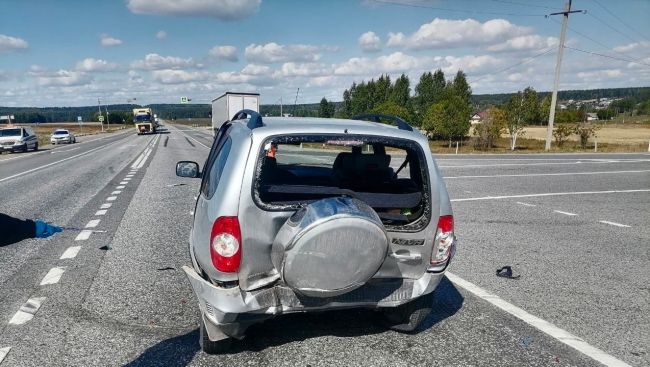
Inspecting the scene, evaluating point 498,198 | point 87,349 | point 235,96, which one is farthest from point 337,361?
point 235,96

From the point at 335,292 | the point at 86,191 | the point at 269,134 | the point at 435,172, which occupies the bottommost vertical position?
the point at 86,191

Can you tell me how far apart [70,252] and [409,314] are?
470cm

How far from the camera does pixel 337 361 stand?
10.8ft

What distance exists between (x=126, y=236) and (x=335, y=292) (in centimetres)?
508

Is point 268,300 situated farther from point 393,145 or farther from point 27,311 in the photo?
point 27,311

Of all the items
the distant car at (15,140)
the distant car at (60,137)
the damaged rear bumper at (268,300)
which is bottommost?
the distant car at (60,137)

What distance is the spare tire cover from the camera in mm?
2762

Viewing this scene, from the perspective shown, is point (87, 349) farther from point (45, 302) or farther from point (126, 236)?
point (126, 236)

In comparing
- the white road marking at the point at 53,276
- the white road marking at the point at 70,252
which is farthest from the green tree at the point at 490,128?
the white road marking at the point at 53,276

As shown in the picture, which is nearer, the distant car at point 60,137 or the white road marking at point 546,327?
the white road marking at point 546,327

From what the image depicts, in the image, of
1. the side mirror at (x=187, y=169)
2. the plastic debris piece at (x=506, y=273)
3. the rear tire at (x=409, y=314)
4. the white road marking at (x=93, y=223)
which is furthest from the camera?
the white road marking at (x=93, y=223)

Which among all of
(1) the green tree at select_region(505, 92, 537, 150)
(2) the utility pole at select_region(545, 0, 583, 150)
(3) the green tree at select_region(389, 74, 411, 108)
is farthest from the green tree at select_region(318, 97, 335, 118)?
(2) the utility pole at select_region(545, 0, 583, 150)

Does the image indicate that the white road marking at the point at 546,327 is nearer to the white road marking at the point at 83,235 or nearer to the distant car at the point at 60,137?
the white road marking at the point at 83,235

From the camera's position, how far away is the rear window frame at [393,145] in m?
3.02
